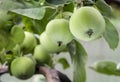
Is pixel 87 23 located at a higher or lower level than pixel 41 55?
higher

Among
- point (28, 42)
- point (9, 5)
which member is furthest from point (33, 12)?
point (28, 42)

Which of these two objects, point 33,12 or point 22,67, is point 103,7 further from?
point 22,67

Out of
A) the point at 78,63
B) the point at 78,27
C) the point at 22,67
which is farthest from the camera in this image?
the point at 22,67

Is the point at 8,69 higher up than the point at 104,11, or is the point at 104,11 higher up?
the point at 104,11

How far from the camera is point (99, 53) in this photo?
212 centimetres

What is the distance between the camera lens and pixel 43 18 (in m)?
0.61

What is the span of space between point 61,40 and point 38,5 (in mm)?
75

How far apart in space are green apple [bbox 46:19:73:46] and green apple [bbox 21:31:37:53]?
0.17 meters

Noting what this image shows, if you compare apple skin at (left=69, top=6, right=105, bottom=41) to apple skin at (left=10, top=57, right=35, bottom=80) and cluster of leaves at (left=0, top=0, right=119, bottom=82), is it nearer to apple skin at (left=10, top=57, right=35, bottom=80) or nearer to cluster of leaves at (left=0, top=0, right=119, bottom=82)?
cluster of leaves at (left=0, top=0, right=119, bottom=82)

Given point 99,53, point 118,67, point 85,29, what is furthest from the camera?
point 99,53

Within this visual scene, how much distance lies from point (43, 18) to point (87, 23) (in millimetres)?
131

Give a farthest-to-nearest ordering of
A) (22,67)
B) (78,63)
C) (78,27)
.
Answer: (22,67), (78,63), (78,27)

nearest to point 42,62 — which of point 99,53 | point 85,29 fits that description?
point 85,29

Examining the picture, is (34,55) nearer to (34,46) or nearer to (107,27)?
(34,46)
